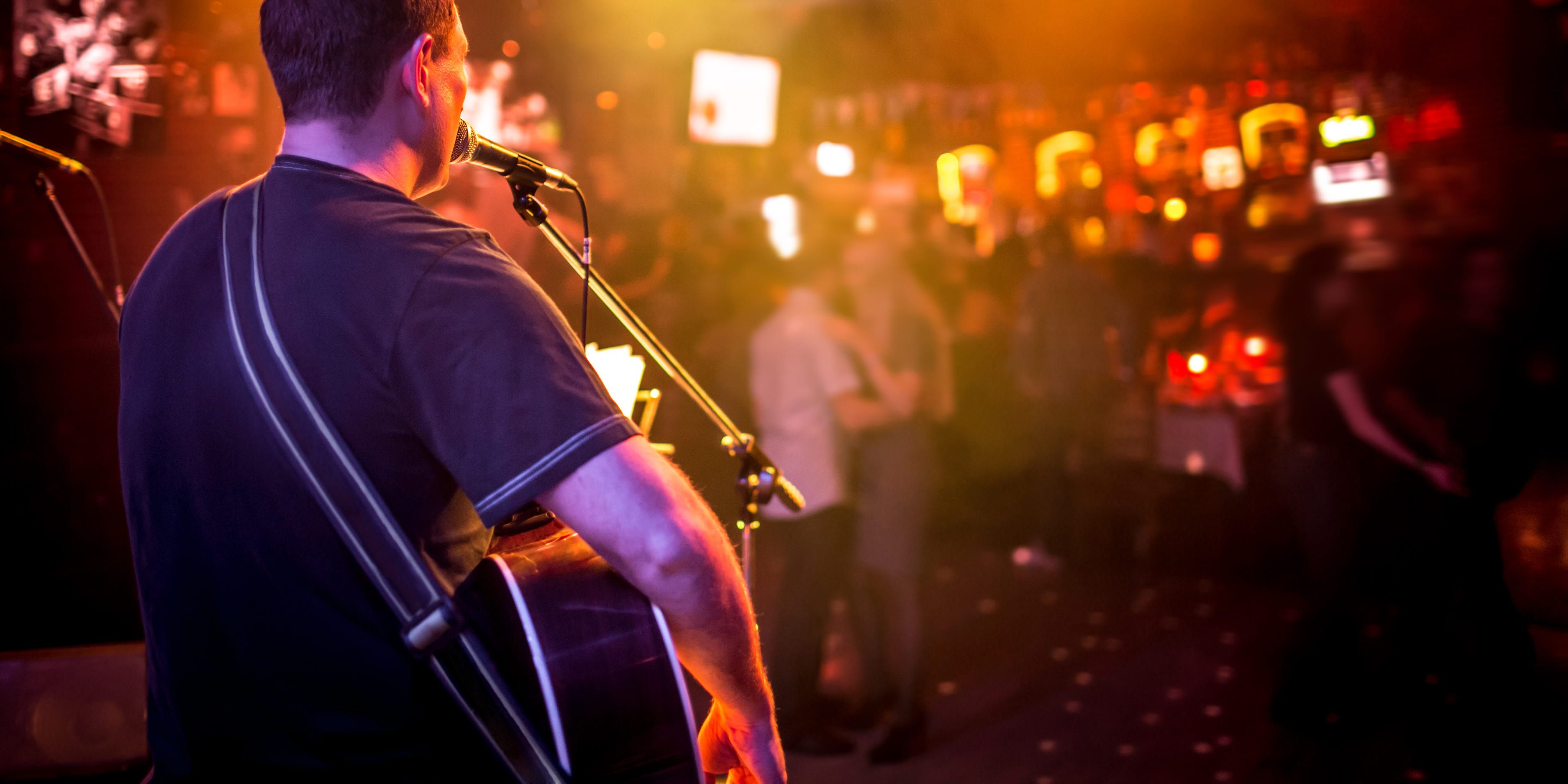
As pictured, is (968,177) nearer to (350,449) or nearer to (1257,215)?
(1257,215)

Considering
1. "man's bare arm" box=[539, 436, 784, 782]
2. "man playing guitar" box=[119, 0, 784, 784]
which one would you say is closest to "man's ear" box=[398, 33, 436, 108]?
"man playing guitar" box=[119, 0, 784, 784]

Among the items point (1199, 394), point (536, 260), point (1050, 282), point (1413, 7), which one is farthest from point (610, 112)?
point (1413, 7)

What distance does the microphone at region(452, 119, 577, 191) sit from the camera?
1.20m

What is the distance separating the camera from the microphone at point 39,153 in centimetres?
183

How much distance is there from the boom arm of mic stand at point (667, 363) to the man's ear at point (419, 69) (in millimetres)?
237

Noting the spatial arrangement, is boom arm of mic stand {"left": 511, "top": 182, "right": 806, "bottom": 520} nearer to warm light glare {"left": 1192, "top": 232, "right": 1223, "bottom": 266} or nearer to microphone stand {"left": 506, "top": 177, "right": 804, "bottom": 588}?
microphone stand {"left": 506, "top": 177, "right": 804, "bottom": 588}

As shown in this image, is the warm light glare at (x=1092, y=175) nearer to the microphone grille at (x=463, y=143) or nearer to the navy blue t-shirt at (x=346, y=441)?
the microphone grille at (x=463, y=143)

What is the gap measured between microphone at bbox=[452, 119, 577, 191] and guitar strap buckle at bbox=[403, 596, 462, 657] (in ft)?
1.91

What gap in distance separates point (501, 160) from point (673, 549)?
667mm

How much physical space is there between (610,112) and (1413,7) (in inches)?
251

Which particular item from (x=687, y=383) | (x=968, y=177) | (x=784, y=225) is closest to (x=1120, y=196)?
(x=968, y=177)

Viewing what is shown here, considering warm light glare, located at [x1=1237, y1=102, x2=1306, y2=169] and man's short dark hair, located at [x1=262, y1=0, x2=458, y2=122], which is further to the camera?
warm light glare, located at [x1=1237, y1=102, x2=1306, y2=169]

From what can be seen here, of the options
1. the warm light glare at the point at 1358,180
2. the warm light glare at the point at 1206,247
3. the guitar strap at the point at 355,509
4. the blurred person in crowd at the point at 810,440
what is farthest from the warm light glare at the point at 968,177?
the guitar strap at the point at 355,509

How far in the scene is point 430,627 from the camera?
88 cm
